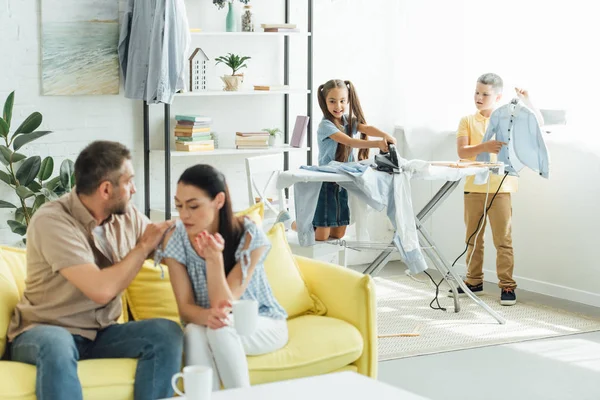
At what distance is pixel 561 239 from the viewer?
5.32 m

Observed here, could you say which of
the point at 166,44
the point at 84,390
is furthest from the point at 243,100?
the point at 84,390

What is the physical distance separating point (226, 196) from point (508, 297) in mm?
2668

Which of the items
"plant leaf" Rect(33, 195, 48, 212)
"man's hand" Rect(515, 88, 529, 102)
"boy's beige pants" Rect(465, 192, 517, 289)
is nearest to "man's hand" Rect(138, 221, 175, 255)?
"plant leaf" Rect(33, 195, 48, 212)

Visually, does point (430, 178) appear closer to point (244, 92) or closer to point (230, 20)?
point (244, 92)

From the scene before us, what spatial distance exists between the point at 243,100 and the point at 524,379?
253cm

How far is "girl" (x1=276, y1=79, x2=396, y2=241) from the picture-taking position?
178 inches

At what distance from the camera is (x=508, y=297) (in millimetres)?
5172

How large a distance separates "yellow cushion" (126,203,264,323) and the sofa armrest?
1.78 feet

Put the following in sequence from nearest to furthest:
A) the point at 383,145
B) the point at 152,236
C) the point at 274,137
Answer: the point at 152,236
the point at 383,145
the point at 274,137

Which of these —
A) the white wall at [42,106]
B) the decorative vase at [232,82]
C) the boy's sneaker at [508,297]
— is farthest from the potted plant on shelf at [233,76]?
the boy's sneaker at [508,297]

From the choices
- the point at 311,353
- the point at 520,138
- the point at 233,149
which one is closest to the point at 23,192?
the point at 233,149

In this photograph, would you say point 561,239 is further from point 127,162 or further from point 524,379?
point 127,162

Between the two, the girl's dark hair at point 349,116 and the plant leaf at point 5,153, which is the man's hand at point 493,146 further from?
the plant leaf at point 5,153

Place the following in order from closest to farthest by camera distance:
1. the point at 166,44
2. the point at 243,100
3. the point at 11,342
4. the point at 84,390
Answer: the point at 84,390 → the point at 11,342 → the point at 166,44 → the point at 243,100
